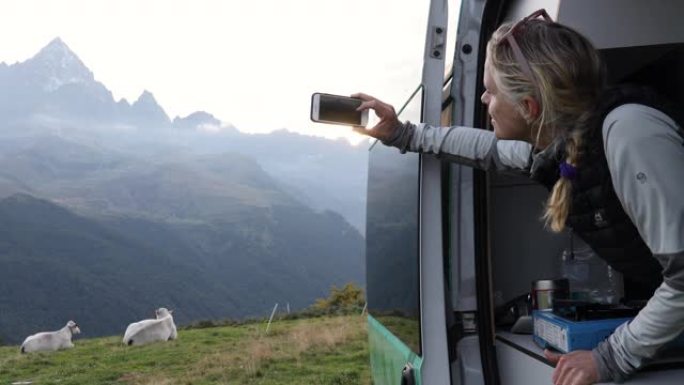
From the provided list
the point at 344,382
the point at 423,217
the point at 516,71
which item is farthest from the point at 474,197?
the point at 344,382

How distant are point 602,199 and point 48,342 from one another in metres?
20.6

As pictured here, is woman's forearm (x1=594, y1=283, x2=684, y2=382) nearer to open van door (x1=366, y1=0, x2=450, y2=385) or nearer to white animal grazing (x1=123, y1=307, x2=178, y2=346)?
open van door (x1=366, y1=0, x2=450, y2=385)

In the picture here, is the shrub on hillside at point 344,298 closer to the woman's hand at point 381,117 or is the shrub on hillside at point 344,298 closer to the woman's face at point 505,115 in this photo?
the woman's hand at point 381,117

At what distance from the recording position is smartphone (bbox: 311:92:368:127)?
205cm

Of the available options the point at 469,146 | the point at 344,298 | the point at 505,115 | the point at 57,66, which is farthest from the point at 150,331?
the point at 57,66

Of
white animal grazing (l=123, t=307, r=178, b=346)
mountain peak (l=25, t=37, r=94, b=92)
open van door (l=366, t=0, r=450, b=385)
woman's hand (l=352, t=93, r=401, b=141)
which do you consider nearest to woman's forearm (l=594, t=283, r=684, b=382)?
open van door (l=366, t=0, r=450, b=385)

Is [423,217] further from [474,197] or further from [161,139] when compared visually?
[161,139]

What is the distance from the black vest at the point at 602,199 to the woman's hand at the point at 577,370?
27 cm

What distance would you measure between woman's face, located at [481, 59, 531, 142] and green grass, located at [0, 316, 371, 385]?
34.8ft

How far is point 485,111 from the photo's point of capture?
221 cm

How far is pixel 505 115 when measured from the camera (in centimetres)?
165

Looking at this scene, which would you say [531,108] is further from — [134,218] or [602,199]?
[134,218]

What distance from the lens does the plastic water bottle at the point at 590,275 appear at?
256cm

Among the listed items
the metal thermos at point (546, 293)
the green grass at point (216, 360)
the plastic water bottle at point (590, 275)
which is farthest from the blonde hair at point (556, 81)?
the green grass at point (216, 360)
